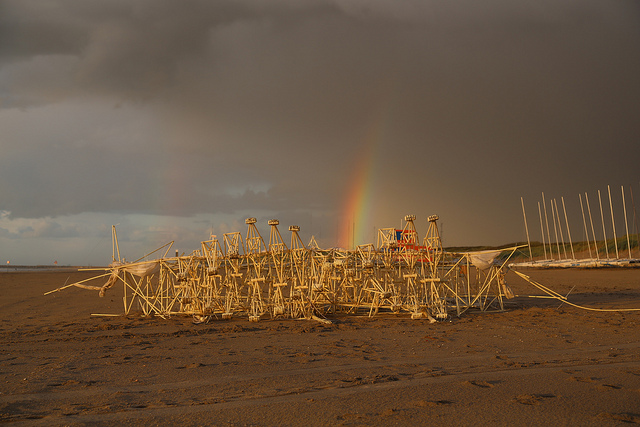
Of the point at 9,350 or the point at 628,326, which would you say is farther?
the point at 628,326

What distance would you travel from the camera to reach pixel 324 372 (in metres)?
9.88

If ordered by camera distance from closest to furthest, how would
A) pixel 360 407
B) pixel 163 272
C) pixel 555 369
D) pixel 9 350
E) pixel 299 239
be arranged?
pixel 360 407, pixel 555 369, pixel 9 350, pixel 299 239, pixel 163 272

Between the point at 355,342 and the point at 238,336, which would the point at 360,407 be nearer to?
the point at 355,342

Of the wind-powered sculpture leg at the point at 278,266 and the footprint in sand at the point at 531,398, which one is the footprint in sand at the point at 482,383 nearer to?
the footprint in sand at the point at 531,398

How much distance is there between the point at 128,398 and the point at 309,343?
21.3ft

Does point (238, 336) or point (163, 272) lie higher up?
point (163, 272)

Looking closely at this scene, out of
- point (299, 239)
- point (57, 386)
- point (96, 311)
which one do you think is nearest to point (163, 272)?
point (96, 311)

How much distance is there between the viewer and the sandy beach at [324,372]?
7.04m

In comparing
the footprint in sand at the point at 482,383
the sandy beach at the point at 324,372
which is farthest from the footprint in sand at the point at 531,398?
the footprint in sand at the point at 482,383

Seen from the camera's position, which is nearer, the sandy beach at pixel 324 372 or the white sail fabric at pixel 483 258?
the sandy beach at pixel 324 372

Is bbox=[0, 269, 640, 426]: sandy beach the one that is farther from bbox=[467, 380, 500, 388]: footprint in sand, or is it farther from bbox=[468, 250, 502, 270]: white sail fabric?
bbox=[468, 250, 502, 270]: white sail fabric

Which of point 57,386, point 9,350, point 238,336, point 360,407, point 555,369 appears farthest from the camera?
point 238,336

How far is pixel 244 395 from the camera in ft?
26.5

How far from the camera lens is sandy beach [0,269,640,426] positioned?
7.04 m
